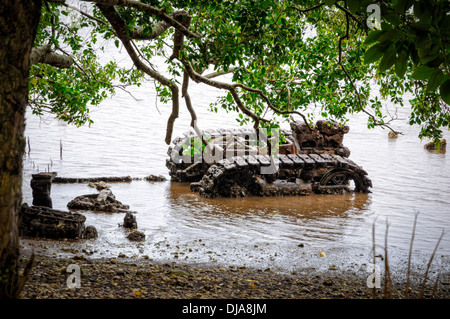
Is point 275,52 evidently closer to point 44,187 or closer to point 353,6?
point 353,6

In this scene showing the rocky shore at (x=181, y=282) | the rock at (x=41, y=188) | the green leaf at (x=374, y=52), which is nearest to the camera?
the green leaf at (x=374, y=52)

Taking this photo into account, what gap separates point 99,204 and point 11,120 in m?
6.44

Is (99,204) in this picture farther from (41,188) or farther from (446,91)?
(446,91)

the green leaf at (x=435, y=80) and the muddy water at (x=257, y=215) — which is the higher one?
the green leaf at (x=435, y=80)

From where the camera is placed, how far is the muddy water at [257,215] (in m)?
6.41

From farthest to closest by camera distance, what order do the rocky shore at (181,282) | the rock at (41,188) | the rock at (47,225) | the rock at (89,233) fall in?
the rock at (41,188)
the rock at (89,233)
the rock at (47,225)
the rocky shore at (181,282)

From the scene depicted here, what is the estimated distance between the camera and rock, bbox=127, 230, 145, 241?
6.83 meters

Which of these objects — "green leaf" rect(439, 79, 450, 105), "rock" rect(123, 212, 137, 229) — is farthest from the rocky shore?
"green leaf" rect(439, 79, 450, 105)

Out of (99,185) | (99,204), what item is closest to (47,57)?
(99,204)

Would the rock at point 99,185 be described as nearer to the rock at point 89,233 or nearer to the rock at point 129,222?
the rock at point 129,222

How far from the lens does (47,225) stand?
6.61 meters

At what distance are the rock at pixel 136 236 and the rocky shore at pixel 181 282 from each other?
1170mm

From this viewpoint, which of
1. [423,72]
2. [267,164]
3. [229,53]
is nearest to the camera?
[423,72]

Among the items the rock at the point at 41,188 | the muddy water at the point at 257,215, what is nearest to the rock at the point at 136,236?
the muddy water at the point at 257,215
